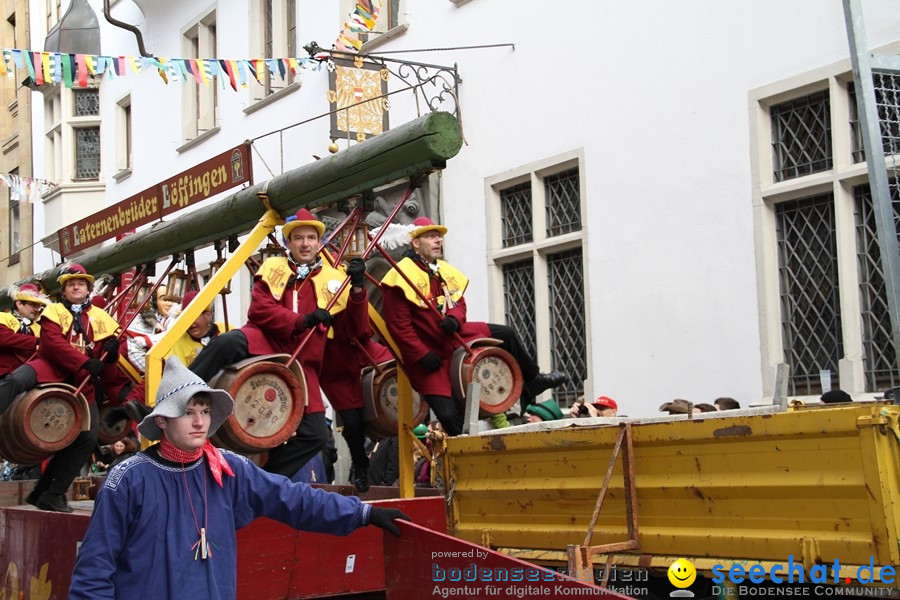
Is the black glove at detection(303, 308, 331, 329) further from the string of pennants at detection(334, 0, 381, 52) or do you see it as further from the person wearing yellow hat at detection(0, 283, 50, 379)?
the string of pennants at detection(334, 0, 381, 52)

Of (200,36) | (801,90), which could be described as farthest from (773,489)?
(200,36)

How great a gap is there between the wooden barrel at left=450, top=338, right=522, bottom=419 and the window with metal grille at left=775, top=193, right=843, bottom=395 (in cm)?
295

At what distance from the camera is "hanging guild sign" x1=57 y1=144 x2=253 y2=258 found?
367 inches

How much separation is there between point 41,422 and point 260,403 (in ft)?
8.21

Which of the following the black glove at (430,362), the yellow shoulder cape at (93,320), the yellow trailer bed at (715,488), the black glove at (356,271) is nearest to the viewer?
the yellow trailer bed at (715,488)

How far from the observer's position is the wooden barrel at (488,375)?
809 centimetres

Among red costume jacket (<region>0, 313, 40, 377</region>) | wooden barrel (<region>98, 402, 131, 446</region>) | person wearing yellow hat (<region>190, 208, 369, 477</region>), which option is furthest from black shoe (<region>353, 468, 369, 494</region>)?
red costume jacket (<region>0, 313, 40, 377</region>)

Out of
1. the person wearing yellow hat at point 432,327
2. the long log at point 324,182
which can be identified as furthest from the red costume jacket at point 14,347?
the person wearing yellow hat at point 432,327

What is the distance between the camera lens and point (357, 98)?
1480 cm

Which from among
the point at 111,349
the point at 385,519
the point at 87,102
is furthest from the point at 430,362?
the point at 87,102

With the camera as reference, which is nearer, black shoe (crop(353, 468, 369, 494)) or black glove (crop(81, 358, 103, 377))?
black shoe (crop(353, 468, 369, 494))

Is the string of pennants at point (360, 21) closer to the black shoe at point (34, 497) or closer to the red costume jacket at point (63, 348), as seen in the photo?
the red costume jacket at point (63, 348)

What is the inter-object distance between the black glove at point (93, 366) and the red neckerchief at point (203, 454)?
4.80 meters

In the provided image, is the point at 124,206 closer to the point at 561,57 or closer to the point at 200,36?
the point at 561,57
